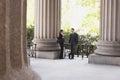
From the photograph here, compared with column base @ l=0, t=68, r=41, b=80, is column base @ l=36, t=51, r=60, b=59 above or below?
below

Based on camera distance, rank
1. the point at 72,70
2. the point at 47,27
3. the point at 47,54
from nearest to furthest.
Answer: the point at 72,70 → the point at 47,54 → the point at 47,27

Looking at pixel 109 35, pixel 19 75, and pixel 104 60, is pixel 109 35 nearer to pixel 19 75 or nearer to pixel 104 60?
pixel 104 60

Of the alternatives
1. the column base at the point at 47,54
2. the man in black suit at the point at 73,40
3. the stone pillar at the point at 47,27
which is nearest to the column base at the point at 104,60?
the man in black suit at the point at 73,40

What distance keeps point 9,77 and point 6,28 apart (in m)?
0.43

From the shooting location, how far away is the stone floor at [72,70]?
12455 mm

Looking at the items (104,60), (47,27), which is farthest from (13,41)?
(47,27)

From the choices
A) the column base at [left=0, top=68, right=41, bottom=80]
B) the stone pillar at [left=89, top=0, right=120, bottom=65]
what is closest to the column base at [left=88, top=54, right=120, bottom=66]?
the stone pillar at [left=89, top=0, right=120, bottom=65]

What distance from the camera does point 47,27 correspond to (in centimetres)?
1888

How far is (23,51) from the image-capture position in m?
3.35

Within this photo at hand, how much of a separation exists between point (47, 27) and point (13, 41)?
15753 mm

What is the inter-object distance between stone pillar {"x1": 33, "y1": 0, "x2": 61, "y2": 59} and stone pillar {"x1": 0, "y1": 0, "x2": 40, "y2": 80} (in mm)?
Result: 15252

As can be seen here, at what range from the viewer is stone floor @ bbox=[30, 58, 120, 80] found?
1245 cm

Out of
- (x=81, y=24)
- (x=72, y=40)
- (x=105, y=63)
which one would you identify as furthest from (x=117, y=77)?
(x=81, y=24)

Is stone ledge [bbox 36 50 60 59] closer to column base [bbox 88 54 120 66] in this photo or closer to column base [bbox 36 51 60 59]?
column base [bbox 36 51 60 59]
